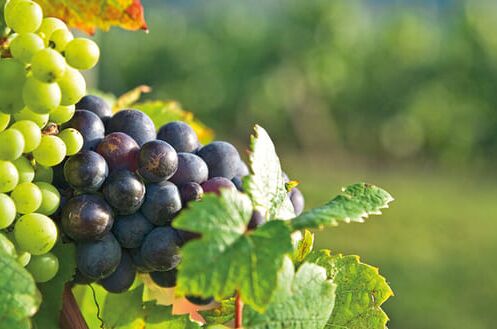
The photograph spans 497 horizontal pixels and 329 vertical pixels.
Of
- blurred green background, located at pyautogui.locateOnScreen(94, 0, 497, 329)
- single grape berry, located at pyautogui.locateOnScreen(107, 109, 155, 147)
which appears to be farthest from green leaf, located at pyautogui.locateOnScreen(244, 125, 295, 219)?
blurred green background, located at pyautogui.locateOnScreen(94, 0, 497, 329)

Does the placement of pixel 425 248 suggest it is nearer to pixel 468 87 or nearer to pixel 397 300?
pixel 397 300

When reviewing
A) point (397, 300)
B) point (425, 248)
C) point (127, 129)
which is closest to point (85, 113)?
point (127, 129)

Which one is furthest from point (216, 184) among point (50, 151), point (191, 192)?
point (50, 151)

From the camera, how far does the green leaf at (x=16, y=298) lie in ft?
1.48

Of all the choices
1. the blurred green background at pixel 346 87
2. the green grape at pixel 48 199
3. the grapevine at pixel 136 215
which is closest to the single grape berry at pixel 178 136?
the grapevine at pixel 136 215

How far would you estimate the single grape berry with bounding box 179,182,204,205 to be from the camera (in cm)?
57

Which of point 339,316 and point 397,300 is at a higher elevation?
point 397,300

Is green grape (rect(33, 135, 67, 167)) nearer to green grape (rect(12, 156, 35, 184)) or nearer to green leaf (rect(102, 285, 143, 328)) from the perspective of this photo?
green grape (rect(12, 156, 35, 184))

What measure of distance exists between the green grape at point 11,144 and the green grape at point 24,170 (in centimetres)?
2

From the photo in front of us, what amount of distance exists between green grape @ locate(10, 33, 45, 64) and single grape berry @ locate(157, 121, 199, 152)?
13 centimetres

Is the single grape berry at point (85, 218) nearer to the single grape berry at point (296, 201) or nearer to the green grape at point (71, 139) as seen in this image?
the green grape at point (71, 139)

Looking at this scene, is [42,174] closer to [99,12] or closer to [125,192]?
[125,192]

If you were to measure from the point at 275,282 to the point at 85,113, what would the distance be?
0.21 m

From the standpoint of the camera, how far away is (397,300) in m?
5.04
